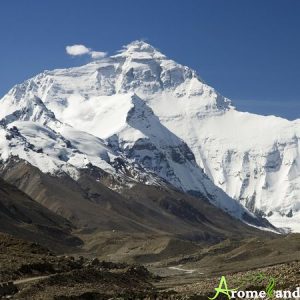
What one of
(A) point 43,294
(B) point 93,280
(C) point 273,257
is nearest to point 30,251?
(B) point 93,280

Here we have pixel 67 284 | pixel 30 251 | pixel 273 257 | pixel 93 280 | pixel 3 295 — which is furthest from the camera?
pixel 273 257

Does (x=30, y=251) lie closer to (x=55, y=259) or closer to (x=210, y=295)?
(x=55, y=259)

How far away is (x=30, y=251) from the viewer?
111000 mm

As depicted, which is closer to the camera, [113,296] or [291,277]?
[291,277]

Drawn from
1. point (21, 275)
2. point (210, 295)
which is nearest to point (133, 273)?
point (21, 275)

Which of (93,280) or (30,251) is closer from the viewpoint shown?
(93,280)

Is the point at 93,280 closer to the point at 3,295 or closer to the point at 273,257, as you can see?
the point at 3,295

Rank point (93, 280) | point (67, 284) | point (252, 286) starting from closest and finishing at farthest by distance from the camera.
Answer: point (252, 286) → point (67, 284) → point (93, 280)

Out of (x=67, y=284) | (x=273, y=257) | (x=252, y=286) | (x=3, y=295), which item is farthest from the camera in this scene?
(x=273, y=257)

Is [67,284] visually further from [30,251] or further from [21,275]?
[30,251]

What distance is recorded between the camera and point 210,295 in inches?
2672

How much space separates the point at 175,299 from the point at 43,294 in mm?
14337

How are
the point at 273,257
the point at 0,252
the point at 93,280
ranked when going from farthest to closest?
the point at 273,257
the point at 0,252
the point at 93,280

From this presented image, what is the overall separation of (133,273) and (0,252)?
24573 mm
